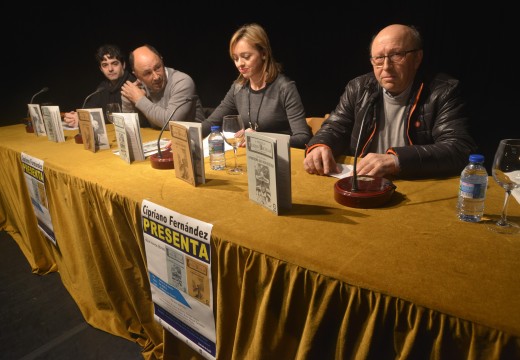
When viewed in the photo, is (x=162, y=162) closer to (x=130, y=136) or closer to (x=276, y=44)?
(x=130, y=136)

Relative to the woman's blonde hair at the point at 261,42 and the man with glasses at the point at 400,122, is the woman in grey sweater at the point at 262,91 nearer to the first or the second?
the woman's blonde hair at the point at 261,42

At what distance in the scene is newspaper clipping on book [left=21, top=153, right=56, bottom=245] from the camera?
170 cm

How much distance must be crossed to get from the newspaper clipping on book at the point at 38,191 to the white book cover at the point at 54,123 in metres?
0.25

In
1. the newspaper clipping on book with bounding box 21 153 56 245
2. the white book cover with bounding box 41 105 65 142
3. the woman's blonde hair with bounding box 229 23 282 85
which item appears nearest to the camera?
the newspaper clipping on book with bounding box 21 153 56 245

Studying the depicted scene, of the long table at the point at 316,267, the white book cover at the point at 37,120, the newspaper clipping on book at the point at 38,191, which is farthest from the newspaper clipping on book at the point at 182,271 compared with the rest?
the white book cover at the point at 37,120

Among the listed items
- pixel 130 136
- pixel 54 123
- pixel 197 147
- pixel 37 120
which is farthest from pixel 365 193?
pixel 37 120

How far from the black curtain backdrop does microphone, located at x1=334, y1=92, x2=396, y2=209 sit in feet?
7.79

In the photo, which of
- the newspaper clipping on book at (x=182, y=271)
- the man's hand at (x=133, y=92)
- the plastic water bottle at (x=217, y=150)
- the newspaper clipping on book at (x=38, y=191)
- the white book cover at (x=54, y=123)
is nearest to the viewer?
the newspaper clipping on book at (x=182, y=271)

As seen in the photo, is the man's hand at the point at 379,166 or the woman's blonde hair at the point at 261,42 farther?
the woman's blonde hair at the point at 261,42

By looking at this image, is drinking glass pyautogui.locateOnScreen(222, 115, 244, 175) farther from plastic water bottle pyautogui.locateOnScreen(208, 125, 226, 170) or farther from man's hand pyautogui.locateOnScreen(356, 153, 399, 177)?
man's hand pyautogui.locateOnScreen(356, 153, 399, 177)

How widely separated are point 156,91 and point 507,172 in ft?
7.34

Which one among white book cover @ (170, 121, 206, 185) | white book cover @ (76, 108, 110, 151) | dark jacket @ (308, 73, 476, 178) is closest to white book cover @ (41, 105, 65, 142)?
white book cover @ (76, 108, 110, 151)

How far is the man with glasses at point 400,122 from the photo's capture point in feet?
4.00

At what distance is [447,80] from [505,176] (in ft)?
2.55
